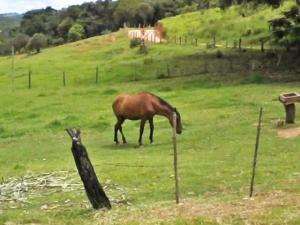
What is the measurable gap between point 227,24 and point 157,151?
167ft

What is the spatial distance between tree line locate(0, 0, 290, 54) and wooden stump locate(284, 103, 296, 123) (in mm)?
63983

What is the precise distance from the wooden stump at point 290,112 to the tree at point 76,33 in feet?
273

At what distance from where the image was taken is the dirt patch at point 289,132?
74.4 ft

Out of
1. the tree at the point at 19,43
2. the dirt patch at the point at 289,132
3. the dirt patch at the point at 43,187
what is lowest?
the tree at the point at 19,43

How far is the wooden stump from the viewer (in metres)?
24.0

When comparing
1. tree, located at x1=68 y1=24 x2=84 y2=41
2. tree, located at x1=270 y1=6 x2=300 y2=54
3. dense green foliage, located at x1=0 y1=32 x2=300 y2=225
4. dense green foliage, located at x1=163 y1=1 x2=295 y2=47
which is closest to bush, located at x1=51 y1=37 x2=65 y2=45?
tree, located at x1=68 y1=24 x2=84 y2=41

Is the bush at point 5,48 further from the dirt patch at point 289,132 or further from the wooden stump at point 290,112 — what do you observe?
the dirt patch at point 289,132

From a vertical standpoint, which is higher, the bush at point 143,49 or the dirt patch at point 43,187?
the bush at point 143,49

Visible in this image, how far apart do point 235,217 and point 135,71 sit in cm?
3902

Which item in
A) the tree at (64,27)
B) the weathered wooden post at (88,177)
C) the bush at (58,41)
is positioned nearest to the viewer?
the weathered wooden post at (88,177)

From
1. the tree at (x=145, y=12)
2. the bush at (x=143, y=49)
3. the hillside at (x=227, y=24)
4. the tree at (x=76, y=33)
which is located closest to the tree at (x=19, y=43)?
the tree at (x=76, y=33)

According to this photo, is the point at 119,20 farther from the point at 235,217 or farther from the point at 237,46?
the point at 235,217

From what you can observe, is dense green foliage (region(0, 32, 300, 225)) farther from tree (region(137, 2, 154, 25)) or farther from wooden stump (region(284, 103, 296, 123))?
tree (region(137, 2, 154, 25))

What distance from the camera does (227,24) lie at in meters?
71.3
